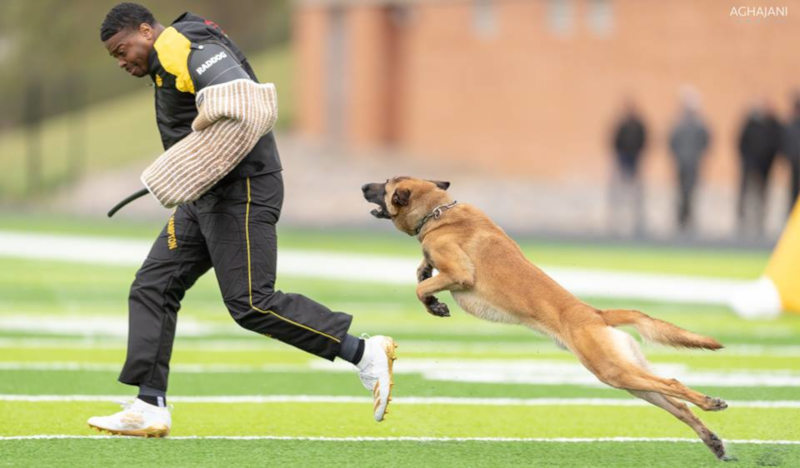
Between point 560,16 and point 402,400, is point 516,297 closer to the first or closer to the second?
point 402,400

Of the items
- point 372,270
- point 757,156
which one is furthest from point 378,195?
point 757,156

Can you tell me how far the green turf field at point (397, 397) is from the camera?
683 centimetres

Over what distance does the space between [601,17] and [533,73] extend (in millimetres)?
2823

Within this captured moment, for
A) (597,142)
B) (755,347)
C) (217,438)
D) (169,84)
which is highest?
(169,84)

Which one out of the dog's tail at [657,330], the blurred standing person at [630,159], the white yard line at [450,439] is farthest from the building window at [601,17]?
the dog's tail at [657,330]

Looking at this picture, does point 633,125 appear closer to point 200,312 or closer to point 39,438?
point 200,312

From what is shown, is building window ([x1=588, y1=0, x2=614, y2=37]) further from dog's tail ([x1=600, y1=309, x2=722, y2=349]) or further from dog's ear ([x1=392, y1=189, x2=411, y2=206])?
dog's tail ([x1=600, y1=309, x2=722, y2=349])

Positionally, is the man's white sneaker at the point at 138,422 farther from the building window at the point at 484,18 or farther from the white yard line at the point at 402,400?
the building window at the point at 484,18

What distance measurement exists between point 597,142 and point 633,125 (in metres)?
10.6

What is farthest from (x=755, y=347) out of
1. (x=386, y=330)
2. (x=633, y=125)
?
(x=633, y=125)

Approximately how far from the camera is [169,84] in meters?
6.98

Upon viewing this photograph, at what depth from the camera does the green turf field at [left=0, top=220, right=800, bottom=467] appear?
22.4 feet

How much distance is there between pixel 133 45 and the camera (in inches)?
272

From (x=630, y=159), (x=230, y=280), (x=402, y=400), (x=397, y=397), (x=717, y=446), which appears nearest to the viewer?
(x=717, y=446)
